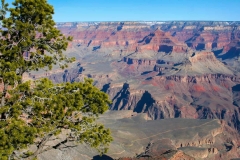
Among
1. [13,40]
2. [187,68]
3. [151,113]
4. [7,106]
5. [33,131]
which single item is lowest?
[151,113]

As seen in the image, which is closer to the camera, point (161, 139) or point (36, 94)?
point (36, 94)

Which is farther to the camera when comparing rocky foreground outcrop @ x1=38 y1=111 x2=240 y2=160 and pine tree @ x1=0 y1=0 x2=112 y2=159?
rocky foreground outcrop @ x1=38 y1=111 x2=240 y2=160

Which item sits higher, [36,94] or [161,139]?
[36,94]

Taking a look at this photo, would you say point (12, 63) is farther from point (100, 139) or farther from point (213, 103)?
point (213, 103)

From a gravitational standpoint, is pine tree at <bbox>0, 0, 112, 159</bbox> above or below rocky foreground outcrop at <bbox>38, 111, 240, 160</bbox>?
above

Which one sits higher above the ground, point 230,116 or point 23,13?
point 23,13

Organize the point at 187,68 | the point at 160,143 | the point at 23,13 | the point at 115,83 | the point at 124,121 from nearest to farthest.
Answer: the point at 23,13 → the point at 160,143 → the point at 124,121 → the point at 115,83 → the point at 187,68

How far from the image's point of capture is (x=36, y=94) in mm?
16797

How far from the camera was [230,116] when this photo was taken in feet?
449

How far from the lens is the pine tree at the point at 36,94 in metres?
16.1

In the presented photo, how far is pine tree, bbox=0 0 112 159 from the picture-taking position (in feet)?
52.7

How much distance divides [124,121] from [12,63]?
94.2m

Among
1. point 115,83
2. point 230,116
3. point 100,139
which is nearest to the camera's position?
point 100,139

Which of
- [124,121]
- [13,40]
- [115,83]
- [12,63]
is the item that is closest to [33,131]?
[12,63]
